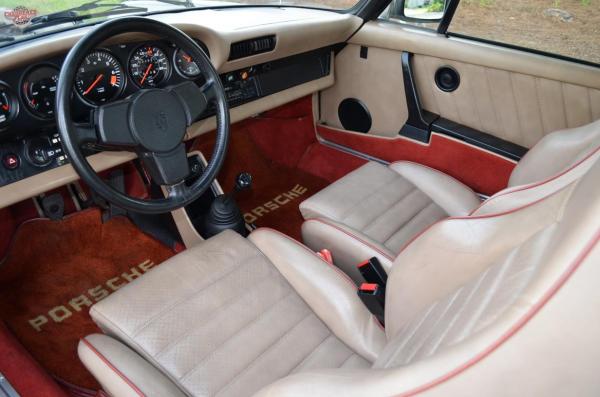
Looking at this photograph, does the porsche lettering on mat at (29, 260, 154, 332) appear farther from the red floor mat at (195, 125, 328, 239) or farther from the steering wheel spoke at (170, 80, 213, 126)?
the steering wheel spoke at (170, 80, 213, 126)

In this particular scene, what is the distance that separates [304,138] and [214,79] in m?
1.34

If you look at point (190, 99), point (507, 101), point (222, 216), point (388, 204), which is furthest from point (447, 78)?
point (190, 99)

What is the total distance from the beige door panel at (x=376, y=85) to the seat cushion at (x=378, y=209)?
0.45 metres

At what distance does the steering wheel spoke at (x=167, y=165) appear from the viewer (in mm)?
1363

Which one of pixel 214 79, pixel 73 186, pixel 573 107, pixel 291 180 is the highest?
pixel 214 79

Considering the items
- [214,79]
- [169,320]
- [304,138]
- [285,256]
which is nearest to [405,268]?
[285,256]

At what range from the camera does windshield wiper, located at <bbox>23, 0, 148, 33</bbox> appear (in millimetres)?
1523

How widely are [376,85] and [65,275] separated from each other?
1575 mm

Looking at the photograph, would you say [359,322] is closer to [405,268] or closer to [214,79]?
[405,268]

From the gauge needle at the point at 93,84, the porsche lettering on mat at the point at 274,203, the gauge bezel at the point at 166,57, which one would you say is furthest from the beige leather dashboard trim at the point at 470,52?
the gauge needle at the point at 93,84

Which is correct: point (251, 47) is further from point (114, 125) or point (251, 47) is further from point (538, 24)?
point (538, 24)

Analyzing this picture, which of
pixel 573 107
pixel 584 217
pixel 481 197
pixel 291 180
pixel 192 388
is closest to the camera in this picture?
pixel 584 217

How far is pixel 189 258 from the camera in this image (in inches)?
55.9

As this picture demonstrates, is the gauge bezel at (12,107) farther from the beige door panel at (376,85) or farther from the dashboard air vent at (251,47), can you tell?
the beige door panel at (376,85)
